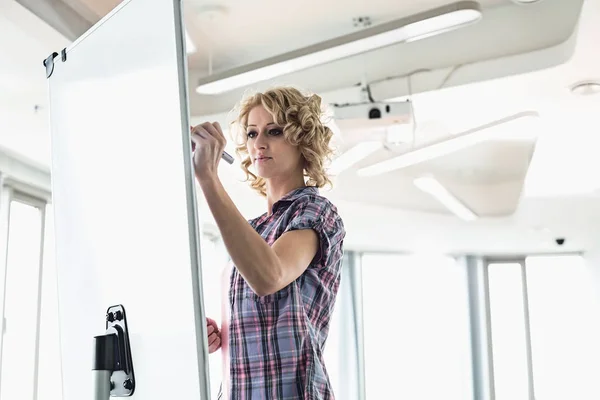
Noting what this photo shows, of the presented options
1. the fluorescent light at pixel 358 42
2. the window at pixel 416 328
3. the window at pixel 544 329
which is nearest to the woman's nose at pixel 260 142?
the fluorescent light at pixel 358 42

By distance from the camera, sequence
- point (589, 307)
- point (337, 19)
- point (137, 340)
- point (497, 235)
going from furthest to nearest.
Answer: point (589, 307)
point (497, 235)
point (337, 19)
point (137, 340)

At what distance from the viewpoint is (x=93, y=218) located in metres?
1.13

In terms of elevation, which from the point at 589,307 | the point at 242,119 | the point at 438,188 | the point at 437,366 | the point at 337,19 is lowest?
the point at 437,366

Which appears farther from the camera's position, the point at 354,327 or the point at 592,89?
the point at 354,327

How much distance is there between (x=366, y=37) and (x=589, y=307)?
634 cm

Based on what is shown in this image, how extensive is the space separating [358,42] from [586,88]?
56.0 inches

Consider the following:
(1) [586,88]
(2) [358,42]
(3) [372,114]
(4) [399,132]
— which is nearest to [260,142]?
(2) [358,42]

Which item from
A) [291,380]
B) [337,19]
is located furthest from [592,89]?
[291,380]

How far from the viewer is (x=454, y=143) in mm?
3980

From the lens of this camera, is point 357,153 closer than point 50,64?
No

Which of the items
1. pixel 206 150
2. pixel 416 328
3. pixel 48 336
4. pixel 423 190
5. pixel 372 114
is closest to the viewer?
pixel 206 150

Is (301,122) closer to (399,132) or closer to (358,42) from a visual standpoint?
(358,42)

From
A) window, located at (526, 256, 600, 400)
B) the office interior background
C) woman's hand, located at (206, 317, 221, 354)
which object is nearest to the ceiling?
the office interior background

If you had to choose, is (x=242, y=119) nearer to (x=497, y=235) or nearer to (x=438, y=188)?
(x=438, y=188)
